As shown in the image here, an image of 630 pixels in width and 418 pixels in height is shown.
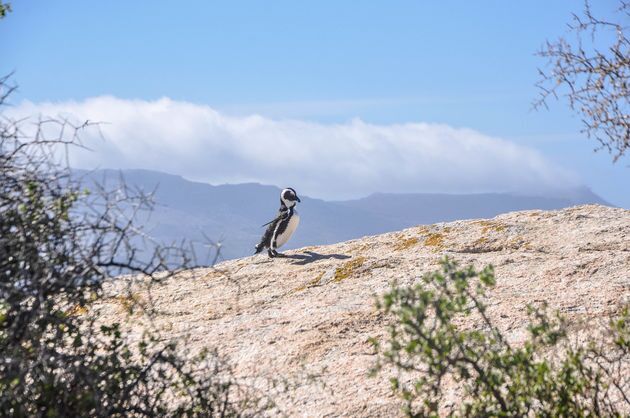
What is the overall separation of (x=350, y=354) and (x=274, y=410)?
1.07m

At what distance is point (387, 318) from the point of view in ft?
28.4

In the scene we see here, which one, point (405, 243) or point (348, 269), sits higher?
point (405, 243)

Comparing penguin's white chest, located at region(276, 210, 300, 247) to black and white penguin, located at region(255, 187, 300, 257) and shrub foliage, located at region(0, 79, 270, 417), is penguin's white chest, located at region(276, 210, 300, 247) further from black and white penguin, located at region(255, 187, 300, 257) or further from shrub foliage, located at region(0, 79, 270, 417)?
shrub foliage, located at region(0, 79, 270, 417)

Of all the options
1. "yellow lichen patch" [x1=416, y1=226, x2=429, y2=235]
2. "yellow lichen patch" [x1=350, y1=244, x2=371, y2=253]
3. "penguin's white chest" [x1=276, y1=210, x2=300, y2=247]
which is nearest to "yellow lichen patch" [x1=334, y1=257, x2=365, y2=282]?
"yellow lichen patch" [x1=350, y1=244, x2=371, y2=253]

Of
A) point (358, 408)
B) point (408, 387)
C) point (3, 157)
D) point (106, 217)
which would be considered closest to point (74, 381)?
point (106, 217)

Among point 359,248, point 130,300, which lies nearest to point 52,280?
point 130,300

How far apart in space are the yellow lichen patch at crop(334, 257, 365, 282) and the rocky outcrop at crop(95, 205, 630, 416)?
0.01 m

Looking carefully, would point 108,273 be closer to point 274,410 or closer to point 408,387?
point 274,410

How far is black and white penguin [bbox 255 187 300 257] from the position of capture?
40.9ft

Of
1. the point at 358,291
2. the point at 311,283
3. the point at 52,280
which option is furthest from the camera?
the point at 311,283

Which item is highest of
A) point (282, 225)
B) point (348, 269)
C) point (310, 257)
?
point (282, 225)

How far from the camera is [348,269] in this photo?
1037 centimetres

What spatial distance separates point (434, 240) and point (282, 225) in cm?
285

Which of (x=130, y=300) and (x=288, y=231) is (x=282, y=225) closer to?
(x=288, y=231)
